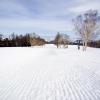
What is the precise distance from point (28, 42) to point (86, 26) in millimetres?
73863

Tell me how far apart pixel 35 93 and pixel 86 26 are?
37472mm

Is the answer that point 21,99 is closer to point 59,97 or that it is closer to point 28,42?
point 59,97

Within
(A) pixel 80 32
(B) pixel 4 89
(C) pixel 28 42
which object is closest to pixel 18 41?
(C) pixel 28 42

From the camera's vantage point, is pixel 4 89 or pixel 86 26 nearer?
pixel 4 89

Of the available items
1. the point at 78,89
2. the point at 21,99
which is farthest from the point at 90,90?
the point at 21,99

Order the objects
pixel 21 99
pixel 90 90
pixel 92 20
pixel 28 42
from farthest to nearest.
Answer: pixel 28 42
pixel 92 20
pixel 90 90
pixel 21 99

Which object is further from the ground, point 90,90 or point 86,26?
point 86,26

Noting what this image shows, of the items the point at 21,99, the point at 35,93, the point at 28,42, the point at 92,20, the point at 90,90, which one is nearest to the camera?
the point at 21,99

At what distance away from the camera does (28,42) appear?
11188 centimetres

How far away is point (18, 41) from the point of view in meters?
114

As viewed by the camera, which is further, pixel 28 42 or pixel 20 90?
pixel 28 42

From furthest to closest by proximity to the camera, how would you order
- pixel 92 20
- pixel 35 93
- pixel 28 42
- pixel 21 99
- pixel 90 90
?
pixel 28 42 → pixel 92 20 → pixel 90 90 → pixel 35 93 → pixel 21 99

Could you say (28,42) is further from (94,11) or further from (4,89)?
(4,89)

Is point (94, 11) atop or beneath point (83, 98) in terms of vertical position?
atop
